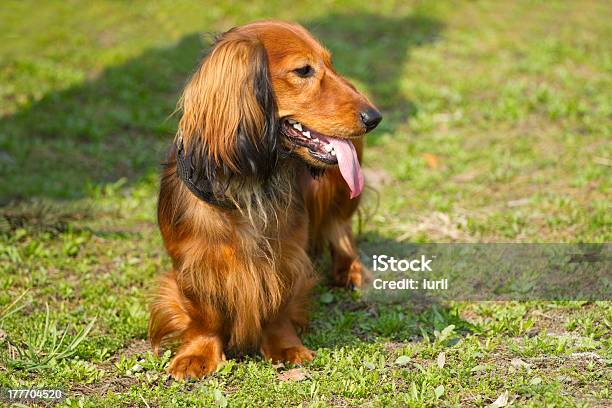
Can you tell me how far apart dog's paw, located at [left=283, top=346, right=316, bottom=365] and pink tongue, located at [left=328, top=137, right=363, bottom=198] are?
81cm

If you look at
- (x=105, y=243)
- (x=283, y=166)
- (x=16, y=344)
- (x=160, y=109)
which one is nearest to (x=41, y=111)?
(x=160, y=109)

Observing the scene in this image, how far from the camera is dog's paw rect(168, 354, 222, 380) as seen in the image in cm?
391

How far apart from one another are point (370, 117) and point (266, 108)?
459 millimetres

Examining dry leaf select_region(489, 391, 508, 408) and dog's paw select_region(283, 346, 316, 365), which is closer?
dry leaf select_region(489, 391, 508, 408)

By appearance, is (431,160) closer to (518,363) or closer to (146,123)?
(146,123)

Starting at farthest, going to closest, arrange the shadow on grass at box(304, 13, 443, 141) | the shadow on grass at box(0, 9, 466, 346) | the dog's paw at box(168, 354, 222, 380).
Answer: the shadow on grass at box(304, 13, 443, 141) → the shadow on grass at box(0, 9, 466, 346) → the dog's paw at box(168, 354, 222, 380)

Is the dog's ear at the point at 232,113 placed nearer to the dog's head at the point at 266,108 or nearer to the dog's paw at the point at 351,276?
the dog's head at the point at 266,108

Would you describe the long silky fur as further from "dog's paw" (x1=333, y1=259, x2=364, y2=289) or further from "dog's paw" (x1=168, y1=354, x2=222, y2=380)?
"dog's paw" (x1=333, y1=259, x2=364, y2=289)

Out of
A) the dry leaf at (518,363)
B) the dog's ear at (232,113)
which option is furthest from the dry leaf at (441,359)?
the dog's ear at (232,113)

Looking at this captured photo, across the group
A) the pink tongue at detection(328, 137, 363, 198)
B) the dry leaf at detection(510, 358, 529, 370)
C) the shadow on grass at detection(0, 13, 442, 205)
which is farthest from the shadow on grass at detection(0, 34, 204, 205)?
the dry leaf at detection(510, 358, 529, 370)

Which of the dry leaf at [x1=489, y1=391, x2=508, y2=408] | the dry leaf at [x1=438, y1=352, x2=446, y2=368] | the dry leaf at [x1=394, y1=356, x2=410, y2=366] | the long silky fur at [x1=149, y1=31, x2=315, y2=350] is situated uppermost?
the long silky fur at [x1=149, y1=31, x2=315, y2=350]

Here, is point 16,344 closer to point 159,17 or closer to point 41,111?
point 41,111

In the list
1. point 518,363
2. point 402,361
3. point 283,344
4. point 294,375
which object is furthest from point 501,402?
point 283,344

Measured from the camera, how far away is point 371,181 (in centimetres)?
675
